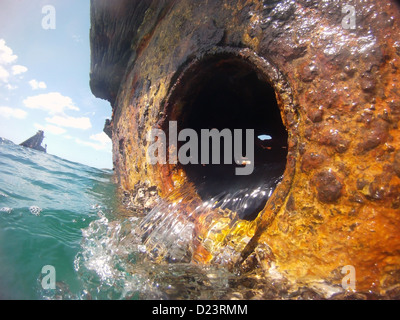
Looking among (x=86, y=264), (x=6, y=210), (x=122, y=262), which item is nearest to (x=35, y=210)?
(x=6, y=210)

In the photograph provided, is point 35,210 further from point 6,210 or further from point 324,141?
point 324,141

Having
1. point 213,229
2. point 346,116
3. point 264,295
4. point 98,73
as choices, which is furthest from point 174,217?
point 98,73

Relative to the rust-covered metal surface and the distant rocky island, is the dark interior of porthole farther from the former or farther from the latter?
the distant rocky island

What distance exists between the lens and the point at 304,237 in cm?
110

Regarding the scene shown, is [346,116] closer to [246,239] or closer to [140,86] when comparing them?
[246,239]

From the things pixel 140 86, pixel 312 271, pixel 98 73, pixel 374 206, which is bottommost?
pixel 312 271

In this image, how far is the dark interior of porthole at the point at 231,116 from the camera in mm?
1922
